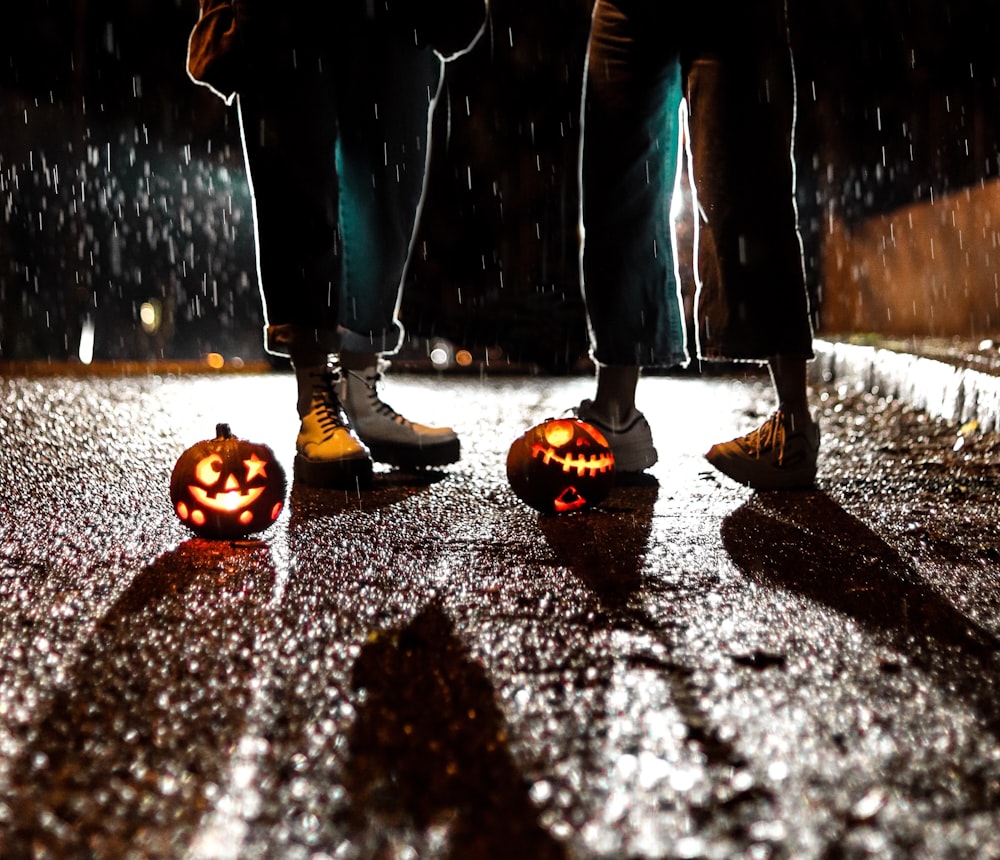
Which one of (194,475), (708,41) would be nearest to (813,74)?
(708,41)

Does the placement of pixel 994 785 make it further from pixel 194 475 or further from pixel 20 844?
pixel 194 475

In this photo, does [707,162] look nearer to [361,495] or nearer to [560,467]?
[560,467]

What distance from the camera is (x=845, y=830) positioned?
808mm

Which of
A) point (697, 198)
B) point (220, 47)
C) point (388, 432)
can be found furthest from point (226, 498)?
point (697, 198)

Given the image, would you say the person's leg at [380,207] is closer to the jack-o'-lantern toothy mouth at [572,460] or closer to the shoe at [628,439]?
the shoe at [628,439]

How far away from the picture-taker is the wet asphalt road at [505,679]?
825 mm

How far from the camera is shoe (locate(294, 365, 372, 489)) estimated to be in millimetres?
2475

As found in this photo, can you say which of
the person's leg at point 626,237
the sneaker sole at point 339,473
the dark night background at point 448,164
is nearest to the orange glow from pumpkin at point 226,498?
the sneaker sole at point 339,473

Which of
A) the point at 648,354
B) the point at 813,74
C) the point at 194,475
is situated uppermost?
the point at 813,74

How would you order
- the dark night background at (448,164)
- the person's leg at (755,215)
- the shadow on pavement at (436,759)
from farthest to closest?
the dark night background at (448,164) → the person's leg at (755,215) → the shadow on pavement at (436,759)

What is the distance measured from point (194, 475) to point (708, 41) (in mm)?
1611

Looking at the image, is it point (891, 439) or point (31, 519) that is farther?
point (891, 439)

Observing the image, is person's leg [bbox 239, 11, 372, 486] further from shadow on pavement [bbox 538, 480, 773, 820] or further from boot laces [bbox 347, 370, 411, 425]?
shadow on pavement [bbox 538, 480, 773, 820]

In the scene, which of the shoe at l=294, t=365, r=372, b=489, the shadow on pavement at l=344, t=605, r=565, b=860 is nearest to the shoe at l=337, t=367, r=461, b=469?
the shoe at l=294, t=365, r=372, b=489
